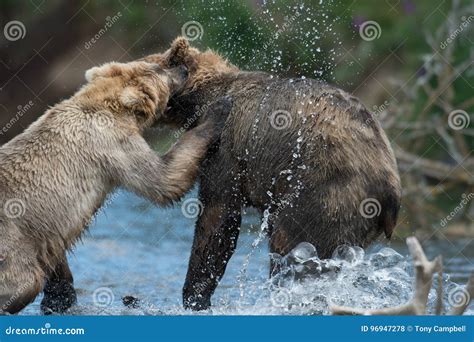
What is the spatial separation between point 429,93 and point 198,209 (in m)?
5.78

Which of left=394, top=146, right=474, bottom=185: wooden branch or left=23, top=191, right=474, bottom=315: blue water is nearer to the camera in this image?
left=23, top=191, right=474, bottom=315: blue water

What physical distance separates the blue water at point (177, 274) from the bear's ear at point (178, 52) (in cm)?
105

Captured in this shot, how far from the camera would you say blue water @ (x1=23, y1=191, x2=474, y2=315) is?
7.15 meters

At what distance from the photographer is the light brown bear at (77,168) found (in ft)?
22.4


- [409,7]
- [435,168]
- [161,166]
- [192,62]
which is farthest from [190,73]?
[409,7]

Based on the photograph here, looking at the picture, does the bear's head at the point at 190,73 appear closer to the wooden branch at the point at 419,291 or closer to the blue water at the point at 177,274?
the blue water at the point at 177,274

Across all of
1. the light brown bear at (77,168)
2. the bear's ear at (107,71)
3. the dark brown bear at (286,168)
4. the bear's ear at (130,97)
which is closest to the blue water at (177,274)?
the dark brown bear at (286,168)

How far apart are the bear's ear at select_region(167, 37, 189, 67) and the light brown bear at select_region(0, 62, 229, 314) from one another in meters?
0.43

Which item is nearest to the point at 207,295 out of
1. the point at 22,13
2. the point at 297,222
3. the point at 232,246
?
the point at 232,246

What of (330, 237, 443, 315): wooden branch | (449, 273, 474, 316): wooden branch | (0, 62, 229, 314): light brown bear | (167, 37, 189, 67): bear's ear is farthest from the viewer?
(167, 37, 189, 67): bear's ear

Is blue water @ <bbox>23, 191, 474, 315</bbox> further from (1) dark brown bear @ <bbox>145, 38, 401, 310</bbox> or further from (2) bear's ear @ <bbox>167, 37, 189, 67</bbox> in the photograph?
(2) bear's ear @ <bbox>167, 37, 189, 67</bbox>

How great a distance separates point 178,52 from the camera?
7766 millimetres

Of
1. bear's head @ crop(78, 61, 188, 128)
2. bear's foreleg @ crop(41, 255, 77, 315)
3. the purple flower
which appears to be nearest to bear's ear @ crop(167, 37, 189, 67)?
bear's head @ crop(78, 61, 188, 128)

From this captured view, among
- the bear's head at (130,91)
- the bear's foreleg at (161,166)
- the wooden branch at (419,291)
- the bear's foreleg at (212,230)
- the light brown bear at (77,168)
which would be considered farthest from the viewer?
the bear's foreleg at (212,230)
